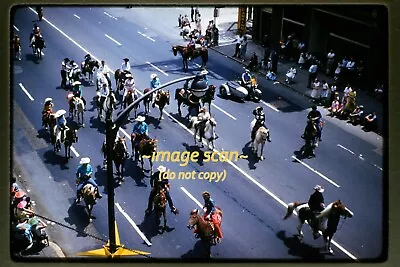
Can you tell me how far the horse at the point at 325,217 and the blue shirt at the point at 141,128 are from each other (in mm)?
2429

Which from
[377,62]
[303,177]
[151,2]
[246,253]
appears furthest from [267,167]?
[151,2]

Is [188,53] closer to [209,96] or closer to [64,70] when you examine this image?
[209,96]

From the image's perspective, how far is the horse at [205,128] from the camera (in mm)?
9500

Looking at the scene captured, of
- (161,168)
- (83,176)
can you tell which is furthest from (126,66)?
(83,176)

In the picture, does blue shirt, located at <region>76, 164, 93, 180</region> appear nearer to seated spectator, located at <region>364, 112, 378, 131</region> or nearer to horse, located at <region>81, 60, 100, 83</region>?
horse, located at <region>81, 60, 100, 83</region>

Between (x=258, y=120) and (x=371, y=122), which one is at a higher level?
(x=371, y=122)

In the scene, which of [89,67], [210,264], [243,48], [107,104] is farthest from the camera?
[243,48]

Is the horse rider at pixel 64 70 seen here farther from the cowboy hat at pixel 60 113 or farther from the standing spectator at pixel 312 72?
the standing spectator at pixel 312 72

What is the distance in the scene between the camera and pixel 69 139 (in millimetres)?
9688

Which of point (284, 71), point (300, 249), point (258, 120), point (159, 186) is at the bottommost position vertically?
point (300, 249)

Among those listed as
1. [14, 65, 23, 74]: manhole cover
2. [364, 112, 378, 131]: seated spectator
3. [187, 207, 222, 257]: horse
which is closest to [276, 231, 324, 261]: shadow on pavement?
[187, 207, 222, 257]: horse

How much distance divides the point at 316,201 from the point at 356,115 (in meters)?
1.38

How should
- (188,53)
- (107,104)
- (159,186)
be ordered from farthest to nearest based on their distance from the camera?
(188,53), (107,104), (159,186)

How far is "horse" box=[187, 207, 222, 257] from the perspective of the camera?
9.35 m
